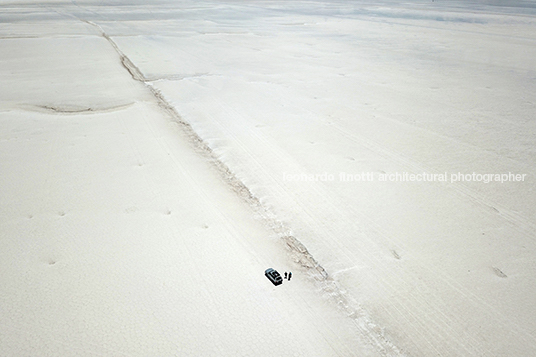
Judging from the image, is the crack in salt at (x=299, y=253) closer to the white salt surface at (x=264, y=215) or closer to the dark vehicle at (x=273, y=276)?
the white salt surface at (x=264, y=215)

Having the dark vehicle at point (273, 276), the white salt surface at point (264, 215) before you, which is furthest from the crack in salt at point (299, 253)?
the dark vehicle at point (273, 276)

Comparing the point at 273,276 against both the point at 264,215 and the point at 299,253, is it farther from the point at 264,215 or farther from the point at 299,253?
the point at 264,215

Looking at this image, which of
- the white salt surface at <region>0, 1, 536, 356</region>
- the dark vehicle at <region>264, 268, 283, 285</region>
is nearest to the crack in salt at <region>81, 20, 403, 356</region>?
the white salt surface at <region>0, 1, 536, 356</region>

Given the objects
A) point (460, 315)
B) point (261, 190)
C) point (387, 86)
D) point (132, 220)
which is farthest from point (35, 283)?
point (387, 86)

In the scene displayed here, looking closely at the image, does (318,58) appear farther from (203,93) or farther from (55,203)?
(55,203)

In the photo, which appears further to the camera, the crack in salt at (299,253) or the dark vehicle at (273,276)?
the dark vehicle at (273,276)

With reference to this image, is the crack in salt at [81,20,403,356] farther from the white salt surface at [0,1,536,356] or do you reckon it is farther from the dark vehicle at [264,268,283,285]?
the dark vehicle at [264,268,283,285]
